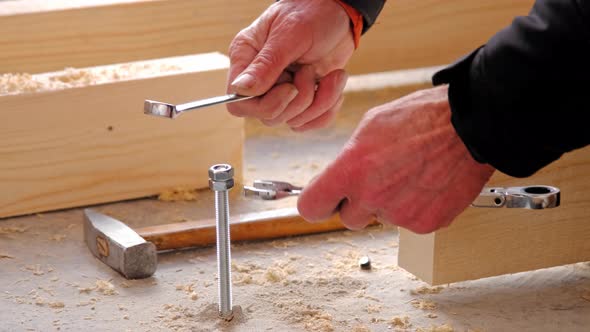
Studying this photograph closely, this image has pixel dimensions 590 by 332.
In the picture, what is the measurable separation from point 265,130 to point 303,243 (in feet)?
2.57

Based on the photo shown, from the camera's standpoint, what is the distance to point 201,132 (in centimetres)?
232

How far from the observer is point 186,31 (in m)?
2.60

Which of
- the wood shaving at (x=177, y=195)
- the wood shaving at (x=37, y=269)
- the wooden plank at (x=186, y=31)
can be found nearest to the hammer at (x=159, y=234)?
the wood shaving at (x=37, y=269)

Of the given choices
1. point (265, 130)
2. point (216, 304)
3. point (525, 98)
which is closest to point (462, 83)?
point (525, 98)

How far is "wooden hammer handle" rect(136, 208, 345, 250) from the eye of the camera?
2.00m

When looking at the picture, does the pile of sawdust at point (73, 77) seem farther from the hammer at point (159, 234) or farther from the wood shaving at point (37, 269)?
the wood shaving at point (37, 269)

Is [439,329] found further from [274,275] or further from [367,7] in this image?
[367,7]

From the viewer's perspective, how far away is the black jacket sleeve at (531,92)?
1213 millimetres

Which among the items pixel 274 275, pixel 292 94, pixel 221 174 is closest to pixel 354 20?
pixel 292 94

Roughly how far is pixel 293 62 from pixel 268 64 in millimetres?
99

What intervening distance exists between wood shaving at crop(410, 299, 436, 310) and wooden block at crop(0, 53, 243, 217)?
72 cm

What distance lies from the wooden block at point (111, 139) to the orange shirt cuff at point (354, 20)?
1.81ft

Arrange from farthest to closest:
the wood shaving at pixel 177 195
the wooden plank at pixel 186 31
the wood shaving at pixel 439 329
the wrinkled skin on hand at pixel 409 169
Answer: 1. the wooden plank at pixel 186 31
2. the wood shaving at pixel 177 195
3. the wood shaving at pixel 439 329
4. the wrinkled skin on hand at pixel 409 169

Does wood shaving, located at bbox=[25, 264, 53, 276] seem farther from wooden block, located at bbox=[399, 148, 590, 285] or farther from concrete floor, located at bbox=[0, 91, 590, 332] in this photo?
wooden block, located at bbox=[399, 148, 590, 285]
